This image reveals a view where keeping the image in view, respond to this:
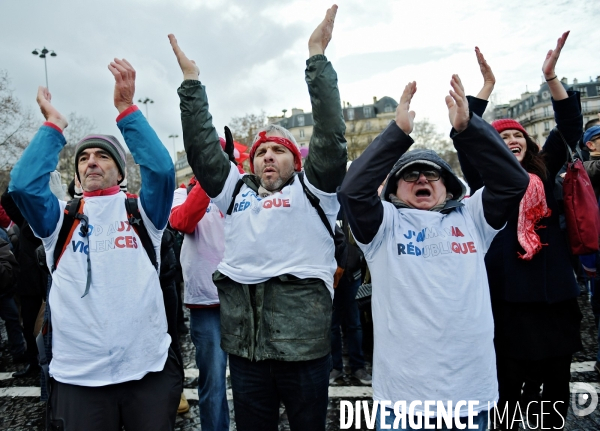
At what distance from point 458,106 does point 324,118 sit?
0.61m

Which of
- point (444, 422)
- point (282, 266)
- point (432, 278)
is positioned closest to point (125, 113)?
point (282, 266)

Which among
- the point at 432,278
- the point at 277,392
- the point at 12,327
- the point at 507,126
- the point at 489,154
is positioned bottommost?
the point at 12,327

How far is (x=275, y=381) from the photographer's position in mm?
2201

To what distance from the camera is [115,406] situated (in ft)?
6.84

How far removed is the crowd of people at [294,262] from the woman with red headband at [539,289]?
0.04 feet

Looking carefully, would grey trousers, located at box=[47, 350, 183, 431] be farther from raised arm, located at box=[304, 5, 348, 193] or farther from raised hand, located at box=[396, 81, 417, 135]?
raised hand, located at box=[396, 81, 417, 135]

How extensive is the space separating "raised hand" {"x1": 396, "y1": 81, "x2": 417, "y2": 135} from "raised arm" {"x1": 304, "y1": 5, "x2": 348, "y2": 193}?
0.90ft

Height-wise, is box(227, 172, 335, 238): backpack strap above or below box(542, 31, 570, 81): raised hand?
below

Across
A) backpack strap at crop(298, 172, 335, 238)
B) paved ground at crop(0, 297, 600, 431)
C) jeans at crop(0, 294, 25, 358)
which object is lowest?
paved ground at crop(0, 297, 600, 431)

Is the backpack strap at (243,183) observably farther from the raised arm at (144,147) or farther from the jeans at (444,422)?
the jeans at (444,422)

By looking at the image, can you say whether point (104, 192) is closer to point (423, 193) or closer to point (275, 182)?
point (275, 182)

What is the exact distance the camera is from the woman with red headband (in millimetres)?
2533

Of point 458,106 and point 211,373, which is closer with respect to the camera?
point 458,106

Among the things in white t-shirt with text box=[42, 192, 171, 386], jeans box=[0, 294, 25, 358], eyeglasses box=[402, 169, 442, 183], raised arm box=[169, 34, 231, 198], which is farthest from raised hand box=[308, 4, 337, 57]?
jeans box=[0, 294, 25, 358]
